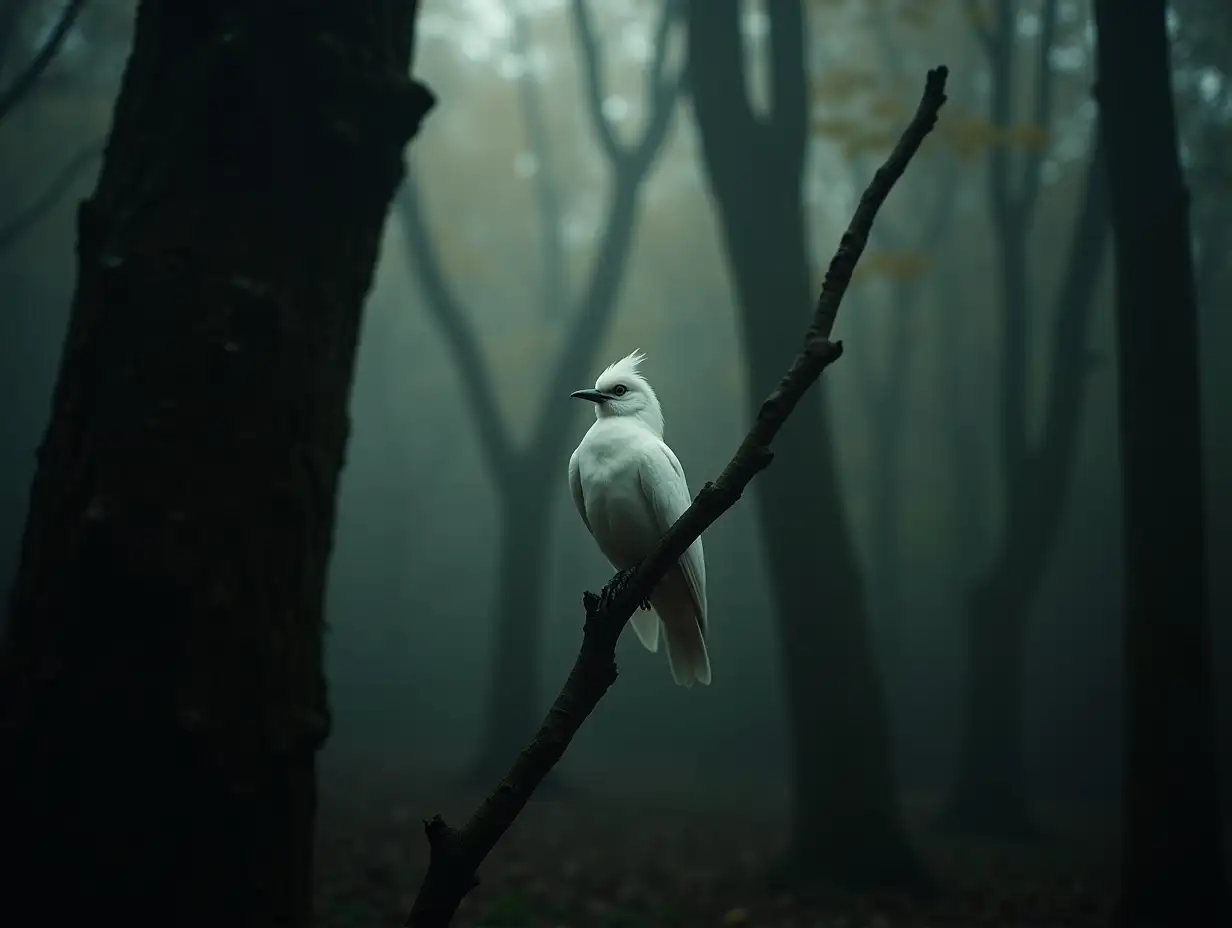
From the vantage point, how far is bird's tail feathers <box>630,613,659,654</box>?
2.42 meters

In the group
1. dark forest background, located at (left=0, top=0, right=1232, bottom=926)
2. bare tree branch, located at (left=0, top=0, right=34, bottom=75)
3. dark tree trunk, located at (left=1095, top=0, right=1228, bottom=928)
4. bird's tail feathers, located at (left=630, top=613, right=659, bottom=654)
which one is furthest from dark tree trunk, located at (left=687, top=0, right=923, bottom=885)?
bare tree branch, located at (left=0, top=0, right=34, bottom=75)

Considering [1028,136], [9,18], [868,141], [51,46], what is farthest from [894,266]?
[51,46]

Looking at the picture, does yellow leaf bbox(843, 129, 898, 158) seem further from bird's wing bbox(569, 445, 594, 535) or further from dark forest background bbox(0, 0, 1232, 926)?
bird's wing bbox(569, 445, 594, 535)

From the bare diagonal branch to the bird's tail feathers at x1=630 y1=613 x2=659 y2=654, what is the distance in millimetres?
9154

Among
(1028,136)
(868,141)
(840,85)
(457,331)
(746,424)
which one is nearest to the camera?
(1028,136)

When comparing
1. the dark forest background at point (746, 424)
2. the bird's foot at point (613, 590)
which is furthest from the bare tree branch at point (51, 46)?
the bird's foot at point (613, 590)

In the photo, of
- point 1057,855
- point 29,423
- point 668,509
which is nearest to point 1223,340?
point 1057,855

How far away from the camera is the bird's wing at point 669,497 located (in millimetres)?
2105

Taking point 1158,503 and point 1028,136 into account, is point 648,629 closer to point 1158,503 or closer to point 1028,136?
point 1158,503

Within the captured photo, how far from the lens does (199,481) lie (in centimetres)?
234

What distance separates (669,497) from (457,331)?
31.4ft

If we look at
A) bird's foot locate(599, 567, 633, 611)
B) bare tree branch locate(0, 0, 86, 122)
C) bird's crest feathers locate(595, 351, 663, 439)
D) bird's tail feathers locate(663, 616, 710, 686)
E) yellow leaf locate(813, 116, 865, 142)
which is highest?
yellow leaf locate(813, 116, 865, 142)

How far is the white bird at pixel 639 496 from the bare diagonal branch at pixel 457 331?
896 centimetres

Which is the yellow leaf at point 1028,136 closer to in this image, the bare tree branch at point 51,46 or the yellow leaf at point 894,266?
the yellow leaf at point 894,266
